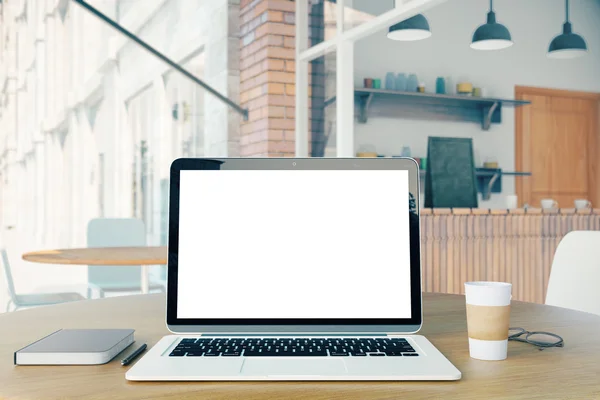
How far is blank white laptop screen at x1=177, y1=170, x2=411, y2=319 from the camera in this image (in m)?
0.99

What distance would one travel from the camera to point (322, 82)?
179 inches

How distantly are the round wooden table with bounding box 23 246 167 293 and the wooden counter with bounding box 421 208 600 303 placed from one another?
140 centimetres

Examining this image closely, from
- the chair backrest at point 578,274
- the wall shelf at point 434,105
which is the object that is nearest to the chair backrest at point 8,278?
the chair backrest at point 578,274

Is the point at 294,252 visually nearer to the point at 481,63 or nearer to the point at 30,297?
the point at 30,297

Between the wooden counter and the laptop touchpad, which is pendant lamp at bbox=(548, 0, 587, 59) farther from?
the laptop touchpad

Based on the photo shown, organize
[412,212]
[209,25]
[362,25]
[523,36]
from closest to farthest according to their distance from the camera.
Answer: [412,212] < [362,25] < [209,25] < [523,36]

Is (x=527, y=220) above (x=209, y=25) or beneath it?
beneath

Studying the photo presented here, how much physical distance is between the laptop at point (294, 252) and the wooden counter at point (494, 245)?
→ 232 centimetres

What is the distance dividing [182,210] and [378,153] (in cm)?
462

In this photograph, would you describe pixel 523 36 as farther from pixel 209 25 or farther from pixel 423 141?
pixel 209 25

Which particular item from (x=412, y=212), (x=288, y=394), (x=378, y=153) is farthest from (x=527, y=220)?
(x=288, y=394)

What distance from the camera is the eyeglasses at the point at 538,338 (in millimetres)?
973

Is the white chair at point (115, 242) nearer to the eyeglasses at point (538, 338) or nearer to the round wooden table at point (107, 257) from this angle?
the round wooden table at point (107, 257)

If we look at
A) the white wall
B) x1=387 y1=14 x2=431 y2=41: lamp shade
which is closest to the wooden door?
the white wall
